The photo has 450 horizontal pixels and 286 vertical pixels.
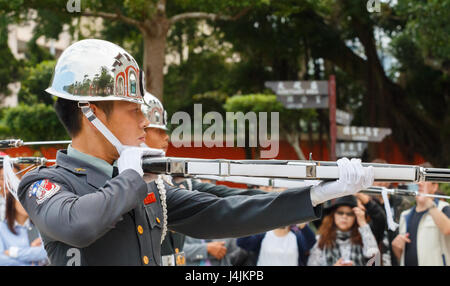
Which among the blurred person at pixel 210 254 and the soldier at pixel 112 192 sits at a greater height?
the soldier at pixel 112 192

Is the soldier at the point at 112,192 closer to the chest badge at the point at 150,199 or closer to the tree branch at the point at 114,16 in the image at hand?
the chest badge at the point at 150,199

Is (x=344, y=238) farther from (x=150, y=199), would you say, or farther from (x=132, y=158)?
(x=132, y=158)

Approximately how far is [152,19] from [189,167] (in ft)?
33.9

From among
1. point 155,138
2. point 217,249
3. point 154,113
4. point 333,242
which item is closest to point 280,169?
point 155,138

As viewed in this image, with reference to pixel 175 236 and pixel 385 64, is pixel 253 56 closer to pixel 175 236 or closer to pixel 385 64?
pixel 385 64

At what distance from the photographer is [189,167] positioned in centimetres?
232

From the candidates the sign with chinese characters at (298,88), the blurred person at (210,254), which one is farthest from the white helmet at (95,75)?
the sign with chinese characters at (298,88)

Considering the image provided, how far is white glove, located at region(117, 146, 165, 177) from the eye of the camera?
229 cm

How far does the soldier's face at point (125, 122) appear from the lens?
2.50 m

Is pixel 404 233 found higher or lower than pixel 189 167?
lower

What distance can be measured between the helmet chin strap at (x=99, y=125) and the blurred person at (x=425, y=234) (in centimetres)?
451

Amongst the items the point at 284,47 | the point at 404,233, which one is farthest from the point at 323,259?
the point at 284,47

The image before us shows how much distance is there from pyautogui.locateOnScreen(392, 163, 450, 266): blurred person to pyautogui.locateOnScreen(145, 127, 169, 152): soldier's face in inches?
113

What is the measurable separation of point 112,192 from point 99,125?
1.36 feet
